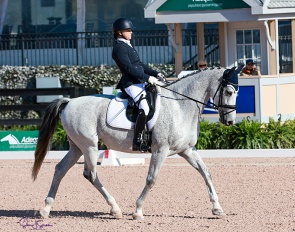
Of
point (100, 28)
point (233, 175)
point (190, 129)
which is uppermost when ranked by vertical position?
point (100, 28)

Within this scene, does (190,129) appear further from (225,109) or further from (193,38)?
(193,38)

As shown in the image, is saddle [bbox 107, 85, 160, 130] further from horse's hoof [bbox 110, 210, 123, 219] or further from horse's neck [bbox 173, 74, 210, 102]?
horse's hoof [bbox 110, 210, 123, 219]

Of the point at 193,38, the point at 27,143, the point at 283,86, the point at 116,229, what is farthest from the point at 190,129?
the point at 193,38

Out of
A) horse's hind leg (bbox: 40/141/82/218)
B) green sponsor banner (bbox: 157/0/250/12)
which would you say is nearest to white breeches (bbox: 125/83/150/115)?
horse's hind leg (bbox: 40/141/82/218)

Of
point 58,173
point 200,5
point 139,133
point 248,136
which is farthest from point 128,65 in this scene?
point 200,5

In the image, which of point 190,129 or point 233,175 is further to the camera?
point 233,175

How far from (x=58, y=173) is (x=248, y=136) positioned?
7876mm

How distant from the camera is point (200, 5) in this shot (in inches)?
812

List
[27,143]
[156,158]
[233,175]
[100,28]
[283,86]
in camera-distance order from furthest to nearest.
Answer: [100,28]
[283,86]
[27,143]
[233,175]
[156,158]

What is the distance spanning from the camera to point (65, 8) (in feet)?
96.6

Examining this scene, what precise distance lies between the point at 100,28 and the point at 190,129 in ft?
62.3

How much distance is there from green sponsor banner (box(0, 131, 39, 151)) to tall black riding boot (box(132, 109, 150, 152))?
29.3ft

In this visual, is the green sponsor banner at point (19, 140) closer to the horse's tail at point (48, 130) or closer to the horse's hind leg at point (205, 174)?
the horse's tail at point (48, 130)

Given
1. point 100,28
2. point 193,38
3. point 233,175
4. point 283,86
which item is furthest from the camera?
point 100,28
